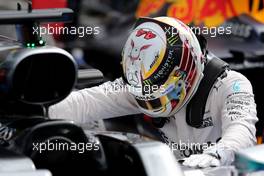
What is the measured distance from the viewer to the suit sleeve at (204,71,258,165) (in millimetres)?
2625

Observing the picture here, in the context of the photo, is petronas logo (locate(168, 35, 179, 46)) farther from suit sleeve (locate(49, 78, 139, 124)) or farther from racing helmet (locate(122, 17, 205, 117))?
suit sleeve (locate(49, 78, 139, 124))

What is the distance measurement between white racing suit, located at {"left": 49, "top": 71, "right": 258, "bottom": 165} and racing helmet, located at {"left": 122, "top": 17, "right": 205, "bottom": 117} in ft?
0.42

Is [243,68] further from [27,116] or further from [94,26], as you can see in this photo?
[27,116]

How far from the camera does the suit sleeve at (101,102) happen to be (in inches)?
123

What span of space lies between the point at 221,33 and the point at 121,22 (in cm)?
81

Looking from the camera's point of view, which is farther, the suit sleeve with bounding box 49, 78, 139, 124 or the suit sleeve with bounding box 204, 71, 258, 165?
the suit sleeve with bounding box 49, 78, 139, 124

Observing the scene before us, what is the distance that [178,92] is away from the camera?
2.94m

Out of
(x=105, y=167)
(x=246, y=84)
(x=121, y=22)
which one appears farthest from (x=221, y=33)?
(x=105, y=167)

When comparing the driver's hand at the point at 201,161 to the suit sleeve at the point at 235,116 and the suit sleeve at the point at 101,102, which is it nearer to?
the suit sleeve at the point at 235,116

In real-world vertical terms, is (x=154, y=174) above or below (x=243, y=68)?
above

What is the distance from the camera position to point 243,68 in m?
5.52

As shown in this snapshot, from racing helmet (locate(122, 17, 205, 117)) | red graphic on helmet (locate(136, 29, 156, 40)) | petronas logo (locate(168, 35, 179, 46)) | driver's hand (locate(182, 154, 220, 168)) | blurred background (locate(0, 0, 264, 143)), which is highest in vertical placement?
red graphic on helmet (locate(136, 29, 156, 40))

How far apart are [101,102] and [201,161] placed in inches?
36.3

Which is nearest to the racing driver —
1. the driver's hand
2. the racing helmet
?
the racing helmet
